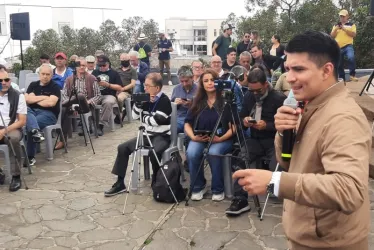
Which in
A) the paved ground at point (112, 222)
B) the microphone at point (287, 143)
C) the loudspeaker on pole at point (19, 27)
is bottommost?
the paved ground at point (112, 222)

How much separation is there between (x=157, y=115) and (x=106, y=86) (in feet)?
10.9

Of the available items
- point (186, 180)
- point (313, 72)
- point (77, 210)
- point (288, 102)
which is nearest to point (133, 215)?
point (77, 210)

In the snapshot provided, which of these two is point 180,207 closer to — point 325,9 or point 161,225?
point 161,225

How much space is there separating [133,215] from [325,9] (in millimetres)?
11973

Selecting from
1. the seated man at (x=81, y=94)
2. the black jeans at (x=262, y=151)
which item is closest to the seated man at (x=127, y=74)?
the seated man at (x=81, y=94)

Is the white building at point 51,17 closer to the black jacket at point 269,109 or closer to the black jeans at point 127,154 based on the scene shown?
the black jeans at point 127,154

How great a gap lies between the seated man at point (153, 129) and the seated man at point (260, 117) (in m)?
0.98

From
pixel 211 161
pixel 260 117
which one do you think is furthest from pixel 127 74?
pixel 260 117

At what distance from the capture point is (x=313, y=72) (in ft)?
4.48

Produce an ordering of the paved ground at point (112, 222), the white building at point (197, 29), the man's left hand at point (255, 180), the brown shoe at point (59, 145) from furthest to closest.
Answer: the white building at point (197, 29)
the brown shoe at point (59, 145)
the paved ground at point (112, 222)
the man's left hand at point (255, 180)

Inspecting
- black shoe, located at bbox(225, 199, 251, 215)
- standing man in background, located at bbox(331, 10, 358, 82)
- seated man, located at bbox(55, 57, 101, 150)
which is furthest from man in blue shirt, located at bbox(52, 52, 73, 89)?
standing man in background, located at bbox(331, 10, 358, 82)

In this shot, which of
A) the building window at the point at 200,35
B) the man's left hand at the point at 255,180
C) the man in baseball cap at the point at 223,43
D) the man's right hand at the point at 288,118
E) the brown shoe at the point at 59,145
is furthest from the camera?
the building window at the point at 200,35

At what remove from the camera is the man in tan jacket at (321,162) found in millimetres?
1168

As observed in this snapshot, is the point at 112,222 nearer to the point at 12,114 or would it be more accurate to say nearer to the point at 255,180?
the point at 12,114
